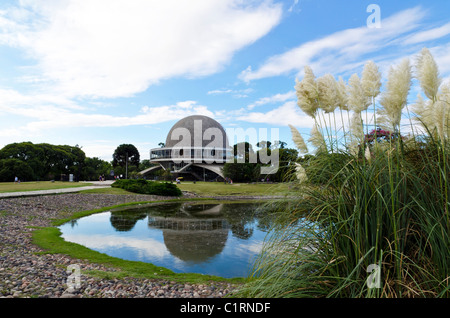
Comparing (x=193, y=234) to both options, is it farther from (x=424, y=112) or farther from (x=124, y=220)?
(x=424, y=112)

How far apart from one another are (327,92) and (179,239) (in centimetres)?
774

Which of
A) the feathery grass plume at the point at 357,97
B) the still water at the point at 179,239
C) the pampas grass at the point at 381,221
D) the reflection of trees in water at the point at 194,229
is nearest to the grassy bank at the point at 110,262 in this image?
the still water at the point at 179,239

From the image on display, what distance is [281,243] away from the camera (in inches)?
116

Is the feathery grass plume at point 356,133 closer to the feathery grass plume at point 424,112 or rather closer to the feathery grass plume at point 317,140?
the feathery grass plume at point 317,140

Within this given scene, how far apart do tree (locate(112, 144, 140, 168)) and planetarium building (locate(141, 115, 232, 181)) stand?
8.15m

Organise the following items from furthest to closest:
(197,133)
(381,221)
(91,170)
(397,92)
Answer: (197,133) → (91,170) → (397,92) → (381,221)

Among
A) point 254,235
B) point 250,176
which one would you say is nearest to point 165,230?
point 254,235

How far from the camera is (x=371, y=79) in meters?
2.74

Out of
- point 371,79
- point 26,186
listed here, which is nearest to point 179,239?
point 371,79

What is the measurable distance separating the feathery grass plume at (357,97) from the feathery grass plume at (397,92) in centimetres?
18

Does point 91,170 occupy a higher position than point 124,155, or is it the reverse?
point 124,155
